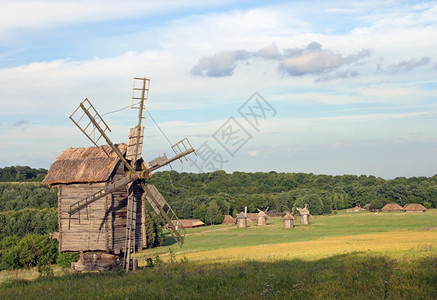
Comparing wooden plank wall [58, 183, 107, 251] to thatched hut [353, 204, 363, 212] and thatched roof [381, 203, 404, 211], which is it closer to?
thatched roof [381, 203, 404, 211]

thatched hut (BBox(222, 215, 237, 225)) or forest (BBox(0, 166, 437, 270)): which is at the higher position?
forest (BBox(0, 166, 437, 270))

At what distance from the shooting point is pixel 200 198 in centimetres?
11331

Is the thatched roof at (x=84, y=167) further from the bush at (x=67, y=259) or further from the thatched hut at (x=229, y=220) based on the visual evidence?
the thatched hut at (x=229, y=220)

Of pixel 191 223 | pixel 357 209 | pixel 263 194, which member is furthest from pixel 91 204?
pixel 357 209

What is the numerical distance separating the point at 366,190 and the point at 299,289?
137 m

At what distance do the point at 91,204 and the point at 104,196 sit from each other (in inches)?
38.5

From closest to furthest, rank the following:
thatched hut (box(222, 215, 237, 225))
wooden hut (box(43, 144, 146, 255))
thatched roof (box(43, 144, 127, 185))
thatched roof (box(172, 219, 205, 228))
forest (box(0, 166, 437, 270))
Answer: thatched roof (box(43, 144, 127, 185))
wooden hut (box(43, 144, 146, 255))
forest (box(0, 166, 437, 270))
thatched roof (box(172, 219, 205, 228))
thatched hut (box(222, 215, 237, 225))

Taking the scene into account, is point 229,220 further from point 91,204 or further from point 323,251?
point 91,204

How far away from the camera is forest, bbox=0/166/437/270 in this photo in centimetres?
5131

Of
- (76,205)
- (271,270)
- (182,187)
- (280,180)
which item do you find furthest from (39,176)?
(271,270)

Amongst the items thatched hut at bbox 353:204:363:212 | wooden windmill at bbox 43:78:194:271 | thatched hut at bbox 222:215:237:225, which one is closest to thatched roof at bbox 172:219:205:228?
thatched hut at bbox 222:215:237:225

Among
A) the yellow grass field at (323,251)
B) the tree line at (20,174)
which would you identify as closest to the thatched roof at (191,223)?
the yellow grass field at (323,251)

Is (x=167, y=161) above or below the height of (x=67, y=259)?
above

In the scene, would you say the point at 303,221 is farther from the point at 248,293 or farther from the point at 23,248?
the point at 248,293
